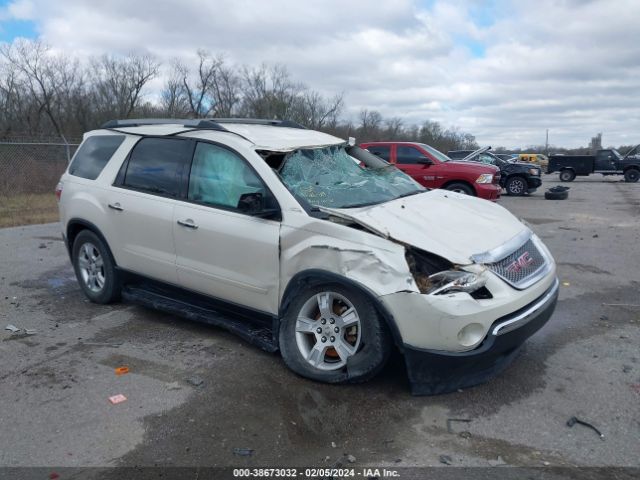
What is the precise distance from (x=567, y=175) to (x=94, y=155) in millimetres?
29167

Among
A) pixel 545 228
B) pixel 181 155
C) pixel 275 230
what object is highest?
pixel 181 155

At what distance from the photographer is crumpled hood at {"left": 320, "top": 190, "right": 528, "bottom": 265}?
12.0ft

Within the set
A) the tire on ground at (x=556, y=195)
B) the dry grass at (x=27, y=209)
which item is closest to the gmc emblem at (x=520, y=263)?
the dry grass at (x=27, y=209)

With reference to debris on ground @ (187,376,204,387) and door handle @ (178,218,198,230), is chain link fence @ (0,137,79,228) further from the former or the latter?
debris on ground @ (187,376,204,387)

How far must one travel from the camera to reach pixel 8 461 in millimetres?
3025

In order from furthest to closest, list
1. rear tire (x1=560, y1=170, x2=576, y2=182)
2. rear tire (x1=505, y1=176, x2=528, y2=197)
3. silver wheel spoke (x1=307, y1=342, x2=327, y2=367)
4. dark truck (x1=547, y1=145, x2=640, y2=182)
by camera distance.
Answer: rear tire (x1=560, y1=170, x2=576, y2=182) < dark truck (x1=547, y1=145, x2=640, y2=182) < rear tire (x1=505, y1=176, x2=528, y2=197) < silver wheel spoke (x1=307, y1=342, x2=327, y2=367)

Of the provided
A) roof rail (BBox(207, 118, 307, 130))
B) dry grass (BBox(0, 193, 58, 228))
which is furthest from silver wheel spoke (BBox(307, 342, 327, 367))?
dry grass (BBox(0, 193, 58, 228))

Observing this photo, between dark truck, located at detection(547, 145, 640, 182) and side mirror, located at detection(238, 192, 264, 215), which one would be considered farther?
dark truck, located at detection(547, 145, 640, 182)

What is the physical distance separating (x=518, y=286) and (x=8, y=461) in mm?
3314

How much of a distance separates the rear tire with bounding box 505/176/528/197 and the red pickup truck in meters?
6.80

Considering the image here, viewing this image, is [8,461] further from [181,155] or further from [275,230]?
[181,155]

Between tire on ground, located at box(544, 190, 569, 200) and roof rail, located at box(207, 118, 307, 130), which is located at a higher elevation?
roof rail, located at box(207, 118, 307, 130)

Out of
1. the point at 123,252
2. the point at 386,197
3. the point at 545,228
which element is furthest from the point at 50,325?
the point at 545,228

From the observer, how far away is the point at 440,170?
44.6ft
